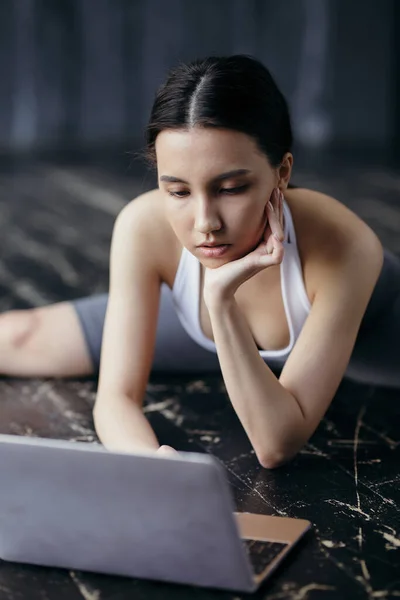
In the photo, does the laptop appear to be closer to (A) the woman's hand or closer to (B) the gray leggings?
(A) the woman's hand

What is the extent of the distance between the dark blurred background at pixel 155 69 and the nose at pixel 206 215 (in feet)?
12.6

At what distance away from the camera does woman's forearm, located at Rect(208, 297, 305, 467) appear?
181 centimetres

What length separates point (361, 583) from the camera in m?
1.57

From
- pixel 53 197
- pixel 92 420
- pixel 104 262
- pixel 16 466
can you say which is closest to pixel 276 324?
pixel 92 420

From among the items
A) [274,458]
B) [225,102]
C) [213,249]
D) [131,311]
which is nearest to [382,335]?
[274,458]

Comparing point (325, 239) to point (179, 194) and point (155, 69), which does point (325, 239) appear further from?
Answer: point (155, 69)

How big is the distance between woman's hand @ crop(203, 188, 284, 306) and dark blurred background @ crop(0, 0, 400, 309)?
3753 mm

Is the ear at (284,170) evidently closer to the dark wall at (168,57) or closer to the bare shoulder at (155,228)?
the bare shoulder at (155,228)

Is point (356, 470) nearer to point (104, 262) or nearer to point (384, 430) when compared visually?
point (384, 430)

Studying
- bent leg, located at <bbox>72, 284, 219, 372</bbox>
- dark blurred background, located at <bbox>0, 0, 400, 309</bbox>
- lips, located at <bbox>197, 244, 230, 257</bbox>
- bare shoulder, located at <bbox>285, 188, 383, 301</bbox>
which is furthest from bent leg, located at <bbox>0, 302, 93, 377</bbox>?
dark blurred background, located at <bbox>0, 0, 400, 309</bbox>

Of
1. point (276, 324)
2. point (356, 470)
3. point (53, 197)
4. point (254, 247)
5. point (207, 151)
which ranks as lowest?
point (53, 197)

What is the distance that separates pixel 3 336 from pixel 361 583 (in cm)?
131

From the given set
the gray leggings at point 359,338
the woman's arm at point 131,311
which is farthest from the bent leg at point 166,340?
the woman's arm at point 131,311

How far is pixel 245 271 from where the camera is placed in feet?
5.84
